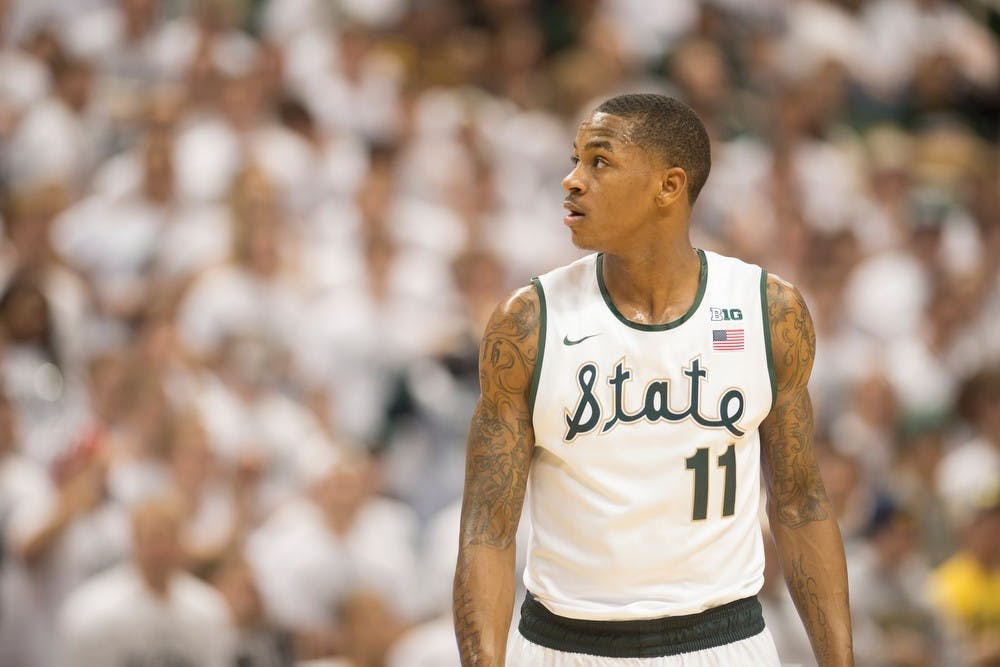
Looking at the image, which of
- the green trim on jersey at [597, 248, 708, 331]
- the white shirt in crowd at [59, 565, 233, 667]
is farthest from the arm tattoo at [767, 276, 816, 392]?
the white shirt in crowd at [59, 565, 233, 667]

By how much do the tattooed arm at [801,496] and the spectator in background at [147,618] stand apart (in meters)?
3.19

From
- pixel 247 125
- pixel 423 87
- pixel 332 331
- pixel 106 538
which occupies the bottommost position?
pixel 106 538

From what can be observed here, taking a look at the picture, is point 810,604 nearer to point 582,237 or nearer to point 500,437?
point 500,437

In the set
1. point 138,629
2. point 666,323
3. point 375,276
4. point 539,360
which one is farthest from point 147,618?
point 666,323

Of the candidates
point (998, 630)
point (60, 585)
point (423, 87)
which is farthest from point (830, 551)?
point (423, 87)

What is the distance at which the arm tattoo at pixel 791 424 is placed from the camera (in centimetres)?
340

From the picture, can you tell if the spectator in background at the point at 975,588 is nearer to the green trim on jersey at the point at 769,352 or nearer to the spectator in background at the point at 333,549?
the spectator in background at the point at 333,549

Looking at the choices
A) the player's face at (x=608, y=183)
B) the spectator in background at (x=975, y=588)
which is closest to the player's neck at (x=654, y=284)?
the player's face at (x=608, y=183)

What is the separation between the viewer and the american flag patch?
11.1ft

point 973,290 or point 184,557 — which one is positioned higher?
point 973,290

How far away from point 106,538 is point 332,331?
1.95 metres

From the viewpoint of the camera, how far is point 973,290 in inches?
339

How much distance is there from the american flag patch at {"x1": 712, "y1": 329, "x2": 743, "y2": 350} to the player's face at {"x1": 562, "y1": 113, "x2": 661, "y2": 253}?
0.33m

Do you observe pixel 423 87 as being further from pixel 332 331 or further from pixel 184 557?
pixel 184 557
